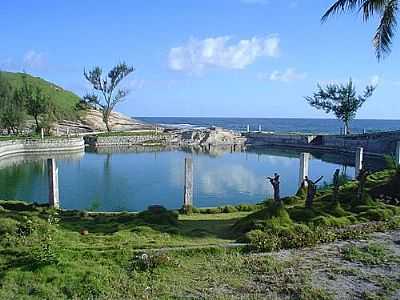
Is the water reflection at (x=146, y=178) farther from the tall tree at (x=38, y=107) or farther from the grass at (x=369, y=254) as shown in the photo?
the tall tree at (x=38, y=107)

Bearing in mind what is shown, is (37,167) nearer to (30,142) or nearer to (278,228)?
(30,142)

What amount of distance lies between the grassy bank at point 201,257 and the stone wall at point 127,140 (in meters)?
38.9

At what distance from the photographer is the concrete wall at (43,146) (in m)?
37.0

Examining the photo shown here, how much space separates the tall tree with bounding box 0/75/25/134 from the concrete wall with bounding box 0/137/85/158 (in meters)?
9.70

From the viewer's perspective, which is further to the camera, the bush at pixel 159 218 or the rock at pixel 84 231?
the bush at pixel 159 218

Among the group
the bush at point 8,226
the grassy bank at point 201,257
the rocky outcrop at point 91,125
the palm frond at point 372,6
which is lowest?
the rocky outcrop at point 91,125

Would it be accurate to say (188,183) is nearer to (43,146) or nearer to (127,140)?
(43,146)

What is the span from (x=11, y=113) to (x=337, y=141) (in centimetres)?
3225

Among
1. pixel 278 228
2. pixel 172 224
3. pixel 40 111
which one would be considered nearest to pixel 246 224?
pixel 278 228

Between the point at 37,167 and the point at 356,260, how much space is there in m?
26.6

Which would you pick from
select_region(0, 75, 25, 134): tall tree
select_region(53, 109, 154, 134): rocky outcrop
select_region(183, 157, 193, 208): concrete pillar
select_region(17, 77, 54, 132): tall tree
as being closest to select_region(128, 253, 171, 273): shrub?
select_region(183, 157, 193, 208): concrete pillar

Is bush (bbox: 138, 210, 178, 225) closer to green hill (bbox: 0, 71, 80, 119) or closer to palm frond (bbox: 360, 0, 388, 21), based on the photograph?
palm frond (bbox: 360, 0, 388, 21)

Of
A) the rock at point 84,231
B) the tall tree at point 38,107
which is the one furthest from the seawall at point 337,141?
the rock at point 84,231

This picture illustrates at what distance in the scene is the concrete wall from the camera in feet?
121
